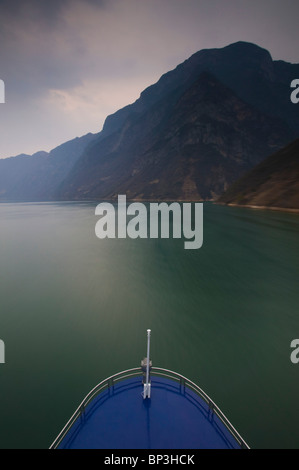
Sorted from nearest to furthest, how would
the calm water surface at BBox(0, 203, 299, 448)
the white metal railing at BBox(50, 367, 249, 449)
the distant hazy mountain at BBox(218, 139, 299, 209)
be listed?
1. the white metal railing at BBox(50, 367, 249, 449)
2. the calm water surface at BBox(0, 203, 299, 448)
3. the distant hazy mountain at BBox(218, 139, 299, 209)

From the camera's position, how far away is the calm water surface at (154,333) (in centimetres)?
631

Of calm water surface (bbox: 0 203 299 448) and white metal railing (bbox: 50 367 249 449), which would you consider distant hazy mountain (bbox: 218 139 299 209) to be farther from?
white metal railing (bbox: 50 367 249 449)

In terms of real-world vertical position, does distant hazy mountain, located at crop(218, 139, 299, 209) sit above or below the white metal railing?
above

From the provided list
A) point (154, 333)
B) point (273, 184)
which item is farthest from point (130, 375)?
point (273, 184)

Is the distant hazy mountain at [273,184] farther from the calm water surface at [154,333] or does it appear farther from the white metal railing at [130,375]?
the white metal railing at [130,375]

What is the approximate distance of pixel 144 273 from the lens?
1945 centimetres

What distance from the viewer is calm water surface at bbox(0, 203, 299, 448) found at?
6312 mm

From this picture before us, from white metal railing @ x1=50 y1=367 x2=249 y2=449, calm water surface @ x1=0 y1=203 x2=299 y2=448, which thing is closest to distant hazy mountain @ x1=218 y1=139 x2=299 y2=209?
calm water surface @ x1=0 y1=203 x2=299 y2=448

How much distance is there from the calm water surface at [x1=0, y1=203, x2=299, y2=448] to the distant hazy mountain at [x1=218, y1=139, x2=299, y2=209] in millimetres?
45349

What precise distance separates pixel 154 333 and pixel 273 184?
7197 centimetres

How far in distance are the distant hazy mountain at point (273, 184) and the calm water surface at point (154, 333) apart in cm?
4535

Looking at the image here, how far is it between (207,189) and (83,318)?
128m

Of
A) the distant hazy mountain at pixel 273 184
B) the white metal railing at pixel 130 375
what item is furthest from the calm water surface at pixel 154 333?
the distant hazy mountain at pixel 273 184

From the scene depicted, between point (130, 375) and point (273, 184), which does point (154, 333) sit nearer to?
point (130, 375)
